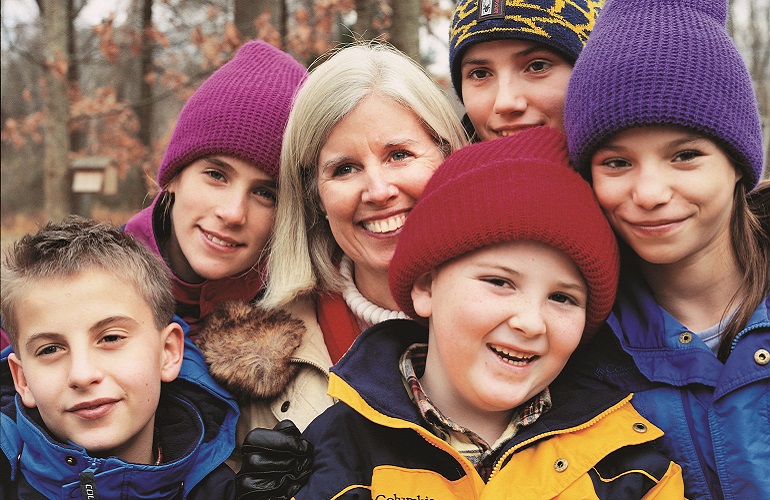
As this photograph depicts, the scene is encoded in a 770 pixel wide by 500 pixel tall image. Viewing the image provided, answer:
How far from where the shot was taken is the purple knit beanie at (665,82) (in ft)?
7.69

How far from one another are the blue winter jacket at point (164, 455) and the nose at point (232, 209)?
1.77 feet

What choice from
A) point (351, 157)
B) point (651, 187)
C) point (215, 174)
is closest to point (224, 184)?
point (215, 174)

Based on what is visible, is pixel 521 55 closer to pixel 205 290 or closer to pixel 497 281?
pixel 497 281

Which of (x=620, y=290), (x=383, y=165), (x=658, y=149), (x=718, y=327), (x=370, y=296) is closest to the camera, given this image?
(x=658, y=149)

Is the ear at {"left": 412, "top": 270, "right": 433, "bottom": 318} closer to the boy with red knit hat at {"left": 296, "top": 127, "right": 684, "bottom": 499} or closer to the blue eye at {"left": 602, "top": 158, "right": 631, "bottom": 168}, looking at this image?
the boy with red knit hat at {"left": 296, "top": 127, "right": 684, "bottom": 499}

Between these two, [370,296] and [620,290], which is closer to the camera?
[620,290]

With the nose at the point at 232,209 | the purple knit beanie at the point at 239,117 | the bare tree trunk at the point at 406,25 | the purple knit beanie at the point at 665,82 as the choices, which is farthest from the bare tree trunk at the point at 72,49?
the purple knit beanie at the point at 665,82

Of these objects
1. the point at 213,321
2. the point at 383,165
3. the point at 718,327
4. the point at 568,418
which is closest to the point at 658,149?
the point at 718,327

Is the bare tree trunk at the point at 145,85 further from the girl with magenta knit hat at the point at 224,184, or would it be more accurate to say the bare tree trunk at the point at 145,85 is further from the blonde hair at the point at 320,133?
the blonde hair at the point at 320,133

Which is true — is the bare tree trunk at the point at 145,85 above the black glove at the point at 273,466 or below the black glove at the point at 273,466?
below

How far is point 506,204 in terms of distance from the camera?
94.0 inches

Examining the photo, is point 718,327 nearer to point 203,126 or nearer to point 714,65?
point 714,65

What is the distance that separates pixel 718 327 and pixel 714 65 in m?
0.84

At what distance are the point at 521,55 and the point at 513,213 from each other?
3.70ft
